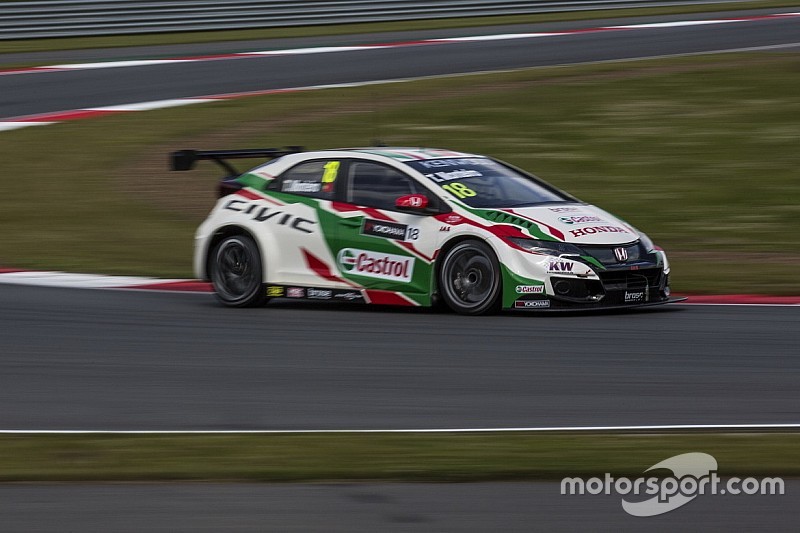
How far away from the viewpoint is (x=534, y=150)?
701 inches

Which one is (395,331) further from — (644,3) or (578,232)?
A: (644,3)

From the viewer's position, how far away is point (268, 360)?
886 centimetres

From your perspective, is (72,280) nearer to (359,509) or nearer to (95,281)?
(95,281)

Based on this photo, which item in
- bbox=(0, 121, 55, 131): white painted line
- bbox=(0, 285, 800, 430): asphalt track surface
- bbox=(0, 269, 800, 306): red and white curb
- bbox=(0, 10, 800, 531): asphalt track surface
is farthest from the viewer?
Result: bbox=(0, 121, 55, 131): white painted line

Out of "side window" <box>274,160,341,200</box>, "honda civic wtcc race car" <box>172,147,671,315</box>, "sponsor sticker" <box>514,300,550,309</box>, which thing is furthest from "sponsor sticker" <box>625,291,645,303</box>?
"side window" <box>274,160,341,200</box>

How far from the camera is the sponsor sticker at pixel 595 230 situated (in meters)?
10.3

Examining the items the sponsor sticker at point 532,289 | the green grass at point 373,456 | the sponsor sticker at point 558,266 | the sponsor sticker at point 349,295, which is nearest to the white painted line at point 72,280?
the sponsor sticker at point 349,295

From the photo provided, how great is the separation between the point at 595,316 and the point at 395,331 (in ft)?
5.27

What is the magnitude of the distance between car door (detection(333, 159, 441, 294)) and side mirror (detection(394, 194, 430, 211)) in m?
0.06

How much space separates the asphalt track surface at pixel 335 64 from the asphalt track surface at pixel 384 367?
36.6ft

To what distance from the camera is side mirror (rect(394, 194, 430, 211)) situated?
1059 cm

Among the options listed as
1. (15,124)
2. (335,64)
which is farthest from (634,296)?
(335,64)

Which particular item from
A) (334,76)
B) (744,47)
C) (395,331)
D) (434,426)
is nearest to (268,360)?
(395,331)

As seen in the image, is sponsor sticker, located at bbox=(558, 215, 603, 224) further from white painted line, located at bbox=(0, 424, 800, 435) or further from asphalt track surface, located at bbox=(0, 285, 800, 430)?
white painted line, located at bbox=(0, 424, 800, 435)
